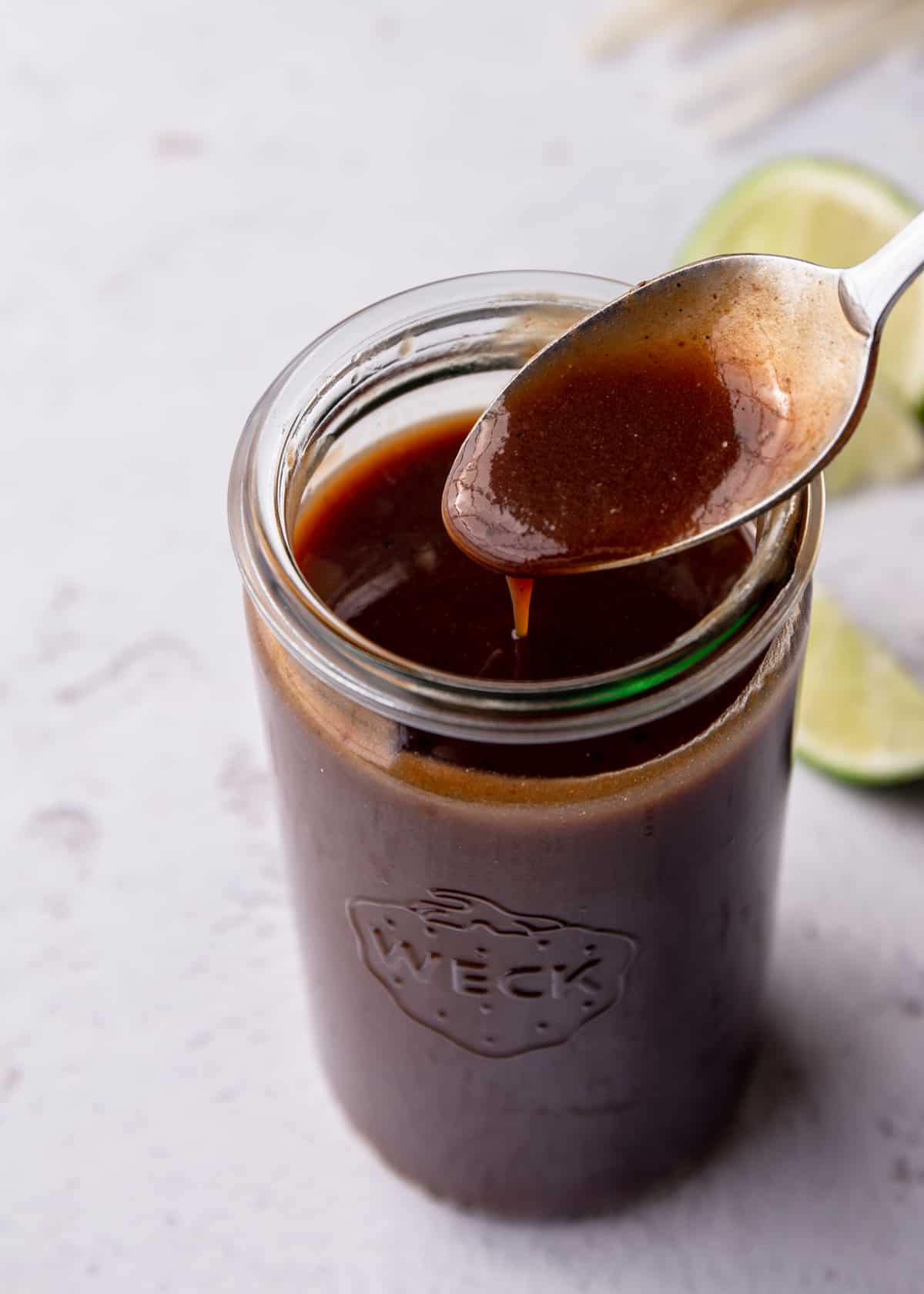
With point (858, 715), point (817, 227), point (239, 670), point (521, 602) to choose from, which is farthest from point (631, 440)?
point (817, 227)

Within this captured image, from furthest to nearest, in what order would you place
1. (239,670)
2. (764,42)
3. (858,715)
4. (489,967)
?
1. (764,42)
2. (239,670)
3. (858,715)
4. (489,967)

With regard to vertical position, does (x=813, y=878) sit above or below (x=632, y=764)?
below

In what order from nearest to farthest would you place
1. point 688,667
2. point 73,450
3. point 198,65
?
point 688,667 → point 73,450 → point 198,65

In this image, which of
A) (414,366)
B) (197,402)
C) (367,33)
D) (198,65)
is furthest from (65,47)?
(414,366)

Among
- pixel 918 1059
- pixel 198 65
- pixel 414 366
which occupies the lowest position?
pixel 918 1059

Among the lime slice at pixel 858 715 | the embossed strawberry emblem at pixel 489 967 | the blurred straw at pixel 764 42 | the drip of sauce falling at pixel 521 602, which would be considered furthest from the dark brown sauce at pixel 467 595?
the blurred straw at pixel 764 42

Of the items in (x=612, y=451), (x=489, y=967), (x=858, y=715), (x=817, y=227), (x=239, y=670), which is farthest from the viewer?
(x=817, y=227)

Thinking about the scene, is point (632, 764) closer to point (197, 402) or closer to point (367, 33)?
point (197, 402)

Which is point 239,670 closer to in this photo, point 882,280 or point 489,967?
point 489,967
